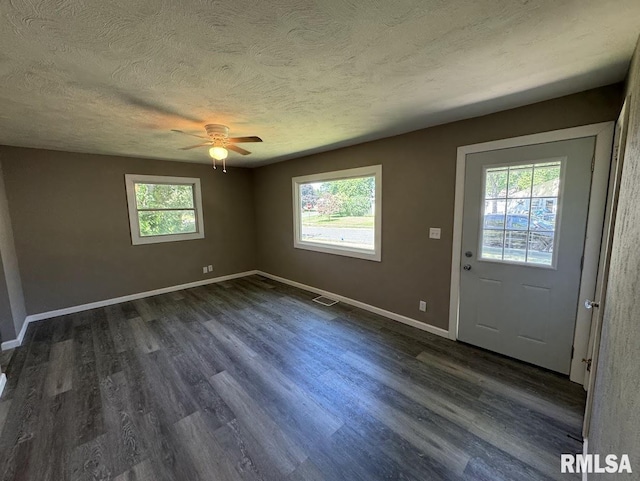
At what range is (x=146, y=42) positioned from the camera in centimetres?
133

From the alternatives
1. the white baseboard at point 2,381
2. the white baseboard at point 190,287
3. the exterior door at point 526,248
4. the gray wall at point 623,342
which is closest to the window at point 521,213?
the exterior door at point 526,248

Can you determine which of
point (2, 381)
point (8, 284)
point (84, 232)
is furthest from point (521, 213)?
point (84, 232)

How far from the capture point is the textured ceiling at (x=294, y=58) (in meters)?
1.15

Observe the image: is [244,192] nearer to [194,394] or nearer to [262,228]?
[262,228]

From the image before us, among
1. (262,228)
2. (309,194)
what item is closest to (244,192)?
(262,228)

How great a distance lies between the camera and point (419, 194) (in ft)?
10.1

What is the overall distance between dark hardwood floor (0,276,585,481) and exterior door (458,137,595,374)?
0.28 meters

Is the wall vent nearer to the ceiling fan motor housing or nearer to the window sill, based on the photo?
the window sill

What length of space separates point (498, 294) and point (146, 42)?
3.30 m

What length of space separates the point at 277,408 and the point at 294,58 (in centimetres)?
238

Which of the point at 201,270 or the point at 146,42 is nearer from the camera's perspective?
the point at 146,42

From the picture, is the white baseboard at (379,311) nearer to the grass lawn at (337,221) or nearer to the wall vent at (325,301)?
the wall vent at (325,301)

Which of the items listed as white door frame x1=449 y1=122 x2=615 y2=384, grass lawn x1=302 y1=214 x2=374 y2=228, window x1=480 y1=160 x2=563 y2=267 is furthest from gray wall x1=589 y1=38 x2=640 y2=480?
grass lawn x1=302 y1=214 x2=374 y2=228

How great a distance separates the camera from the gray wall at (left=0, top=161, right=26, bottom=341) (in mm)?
2830
